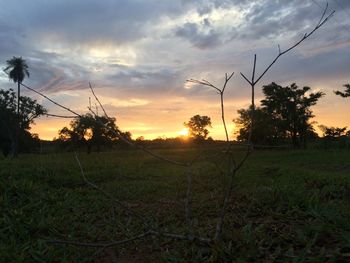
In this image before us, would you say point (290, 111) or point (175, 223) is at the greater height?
point (290, 111)

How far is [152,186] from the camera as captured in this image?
10133 mm

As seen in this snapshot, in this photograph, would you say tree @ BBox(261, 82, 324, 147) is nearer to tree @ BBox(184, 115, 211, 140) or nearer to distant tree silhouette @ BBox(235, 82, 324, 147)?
distant tree silhouette @ BBox(235, 82, 324, 147)

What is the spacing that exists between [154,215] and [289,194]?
210 centimetres

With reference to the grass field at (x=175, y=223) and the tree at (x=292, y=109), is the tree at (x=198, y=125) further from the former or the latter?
the grass field at (x=175, y=223)

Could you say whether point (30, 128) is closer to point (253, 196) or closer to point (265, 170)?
point (265, 170)

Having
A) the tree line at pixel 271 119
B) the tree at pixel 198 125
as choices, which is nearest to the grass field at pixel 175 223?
the tree line at pixel 271 119

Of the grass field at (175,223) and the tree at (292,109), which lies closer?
the grass field at (175,223)

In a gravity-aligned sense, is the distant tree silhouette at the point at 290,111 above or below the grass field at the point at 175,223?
above

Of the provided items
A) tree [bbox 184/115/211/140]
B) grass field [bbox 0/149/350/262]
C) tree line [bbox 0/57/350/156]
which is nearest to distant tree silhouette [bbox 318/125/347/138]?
tree line [bbox 0/57/350/156]

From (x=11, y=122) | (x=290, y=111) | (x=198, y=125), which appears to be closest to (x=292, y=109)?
(x=290, y=111)

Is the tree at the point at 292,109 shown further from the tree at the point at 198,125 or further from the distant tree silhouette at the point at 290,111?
the tree at the point at 198,125

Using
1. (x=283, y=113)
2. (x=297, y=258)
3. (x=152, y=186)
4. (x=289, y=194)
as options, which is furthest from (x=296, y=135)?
(x=297, y=258)

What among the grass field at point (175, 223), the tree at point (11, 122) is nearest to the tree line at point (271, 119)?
the tree at point (11, 122)

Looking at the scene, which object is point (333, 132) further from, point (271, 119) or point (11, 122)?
point (11, 122)
